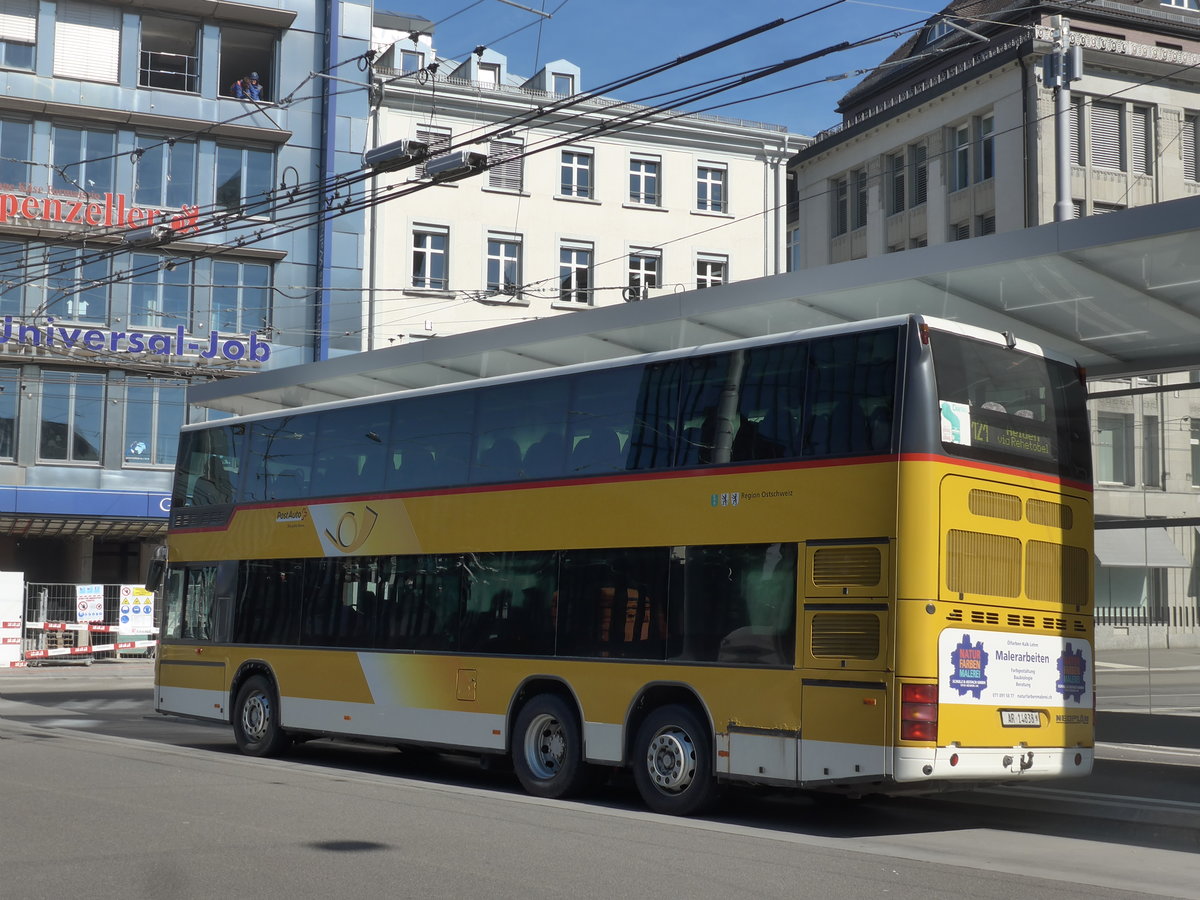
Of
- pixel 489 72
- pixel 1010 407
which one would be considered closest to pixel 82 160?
pixel 489 72

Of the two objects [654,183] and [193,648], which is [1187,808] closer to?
[193,648]

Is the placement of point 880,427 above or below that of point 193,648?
above

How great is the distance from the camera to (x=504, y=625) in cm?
1432

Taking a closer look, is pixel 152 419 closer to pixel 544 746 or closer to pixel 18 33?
pixel 18 33

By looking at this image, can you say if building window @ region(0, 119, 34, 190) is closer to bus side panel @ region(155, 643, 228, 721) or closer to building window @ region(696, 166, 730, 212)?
building window @ region(696, 166, 730, 212)

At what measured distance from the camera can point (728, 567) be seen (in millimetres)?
A: 12117

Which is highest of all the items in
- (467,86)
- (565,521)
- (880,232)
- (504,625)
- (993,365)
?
(467,86)

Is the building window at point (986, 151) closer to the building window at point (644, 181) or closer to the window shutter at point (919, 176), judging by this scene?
the window shutter at point (919, 176)

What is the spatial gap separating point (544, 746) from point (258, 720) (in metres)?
5.22

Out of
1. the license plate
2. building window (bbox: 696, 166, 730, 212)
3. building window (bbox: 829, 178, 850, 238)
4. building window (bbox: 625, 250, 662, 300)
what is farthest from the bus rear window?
building window (bbox: 829, 178, 850, 238)

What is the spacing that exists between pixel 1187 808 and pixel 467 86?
3530cm

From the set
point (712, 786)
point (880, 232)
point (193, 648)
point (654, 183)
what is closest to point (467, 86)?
point (654, 183)

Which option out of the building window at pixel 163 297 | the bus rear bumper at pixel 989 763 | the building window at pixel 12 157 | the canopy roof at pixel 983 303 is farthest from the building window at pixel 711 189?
the bus rear bumper at pixel 989 763

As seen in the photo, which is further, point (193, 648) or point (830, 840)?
point (193, 648)
